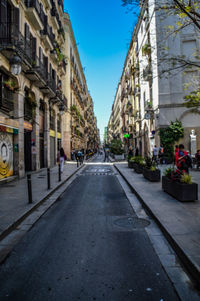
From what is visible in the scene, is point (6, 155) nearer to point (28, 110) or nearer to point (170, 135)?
point (28, 110)

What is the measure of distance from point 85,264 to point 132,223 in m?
2.16

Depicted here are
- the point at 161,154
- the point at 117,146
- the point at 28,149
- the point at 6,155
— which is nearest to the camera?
the point at 6,155

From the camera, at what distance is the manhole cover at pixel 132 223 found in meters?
5.04

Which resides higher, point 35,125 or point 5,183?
point 35,125

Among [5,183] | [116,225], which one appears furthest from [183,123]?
[116,225]

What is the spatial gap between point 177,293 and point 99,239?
74.8 inches

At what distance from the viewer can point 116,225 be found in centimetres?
510

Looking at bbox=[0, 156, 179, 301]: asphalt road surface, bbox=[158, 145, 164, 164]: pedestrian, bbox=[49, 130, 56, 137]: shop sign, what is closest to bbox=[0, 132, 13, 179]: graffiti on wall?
bbox=[0, 156, 179, 301]: asphalt road surface

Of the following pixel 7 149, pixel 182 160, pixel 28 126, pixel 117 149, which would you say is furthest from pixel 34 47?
pixel 117 149

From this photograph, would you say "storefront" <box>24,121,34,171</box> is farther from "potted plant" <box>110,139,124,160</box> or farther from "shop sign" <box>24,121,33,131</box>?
"potted plant" <box>110,139,124,160</box>

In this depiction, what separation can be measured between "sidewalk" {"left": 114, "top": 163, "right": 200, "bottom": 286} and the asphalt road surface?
0.40 meters

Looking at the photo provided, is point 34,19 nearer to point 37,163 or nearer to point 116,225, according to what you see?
point 37,163

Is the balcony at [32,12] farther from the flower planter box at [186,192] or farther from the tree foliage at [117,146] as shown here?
the tree foliage at [117,146]

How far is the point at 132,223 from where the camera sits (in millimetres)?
5250
